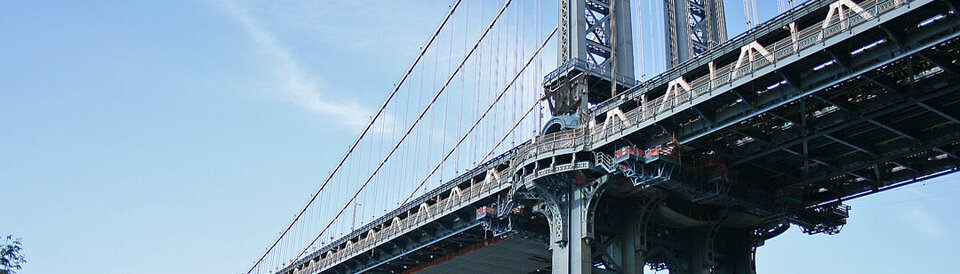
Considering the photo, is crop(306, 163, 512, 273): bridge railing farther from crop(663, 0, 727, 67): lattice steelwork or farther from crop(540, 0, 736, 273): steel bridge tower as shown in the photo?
crop(663, 0, 727, 67): lattice steelwork

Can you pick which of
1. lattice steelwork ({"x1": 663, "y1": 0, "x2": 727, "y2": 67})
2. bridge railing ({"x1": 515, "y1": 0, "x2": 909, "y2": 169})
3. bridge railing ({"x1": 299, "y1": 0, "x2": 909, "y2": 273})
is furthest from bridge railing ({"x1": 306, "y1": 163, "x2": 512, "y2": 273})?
lattice steelwork ({"x1": 663, "y1": 0, "x2": 727, "y2": 67})

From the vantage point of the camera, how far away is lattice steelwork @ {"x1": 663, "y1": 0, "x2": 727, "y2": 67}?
54.4 m

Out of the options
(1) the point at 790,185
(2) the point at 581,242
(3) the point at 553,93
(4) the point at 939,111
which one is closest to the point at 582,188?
(2) the point at 581,242

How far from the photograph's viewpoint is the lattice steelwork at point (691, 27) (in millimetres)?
54438

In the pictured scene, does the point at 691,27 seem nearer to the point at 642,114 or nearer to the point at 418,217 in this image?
the point at 642,114

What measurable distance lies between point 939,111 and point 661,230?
2041 centimetres

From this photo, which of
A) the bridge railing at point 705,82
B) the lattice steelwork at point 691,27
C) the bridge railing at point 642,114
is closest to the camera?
the bridge railing at point 705,82

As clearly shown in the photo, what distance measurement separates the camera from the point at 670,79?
43.0m

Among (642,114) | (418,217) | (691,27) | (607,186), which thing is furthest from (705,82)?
(418,217)

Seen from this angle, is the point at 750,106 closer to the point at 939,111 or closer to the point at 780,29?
the point at 780,29

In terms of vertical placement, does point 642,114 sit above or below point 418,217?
below

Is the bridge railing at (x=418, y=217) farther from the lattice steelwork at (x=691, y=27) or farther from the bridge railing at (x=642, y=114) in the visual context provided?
the lattice steelwork at (x=691, y=27)

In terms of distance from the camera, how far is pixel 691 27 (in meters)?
55.6

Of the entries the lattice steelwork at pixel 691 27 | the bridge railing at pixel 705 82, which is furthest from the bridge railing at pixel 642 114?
the lattice steelwork at pixel 691 27
